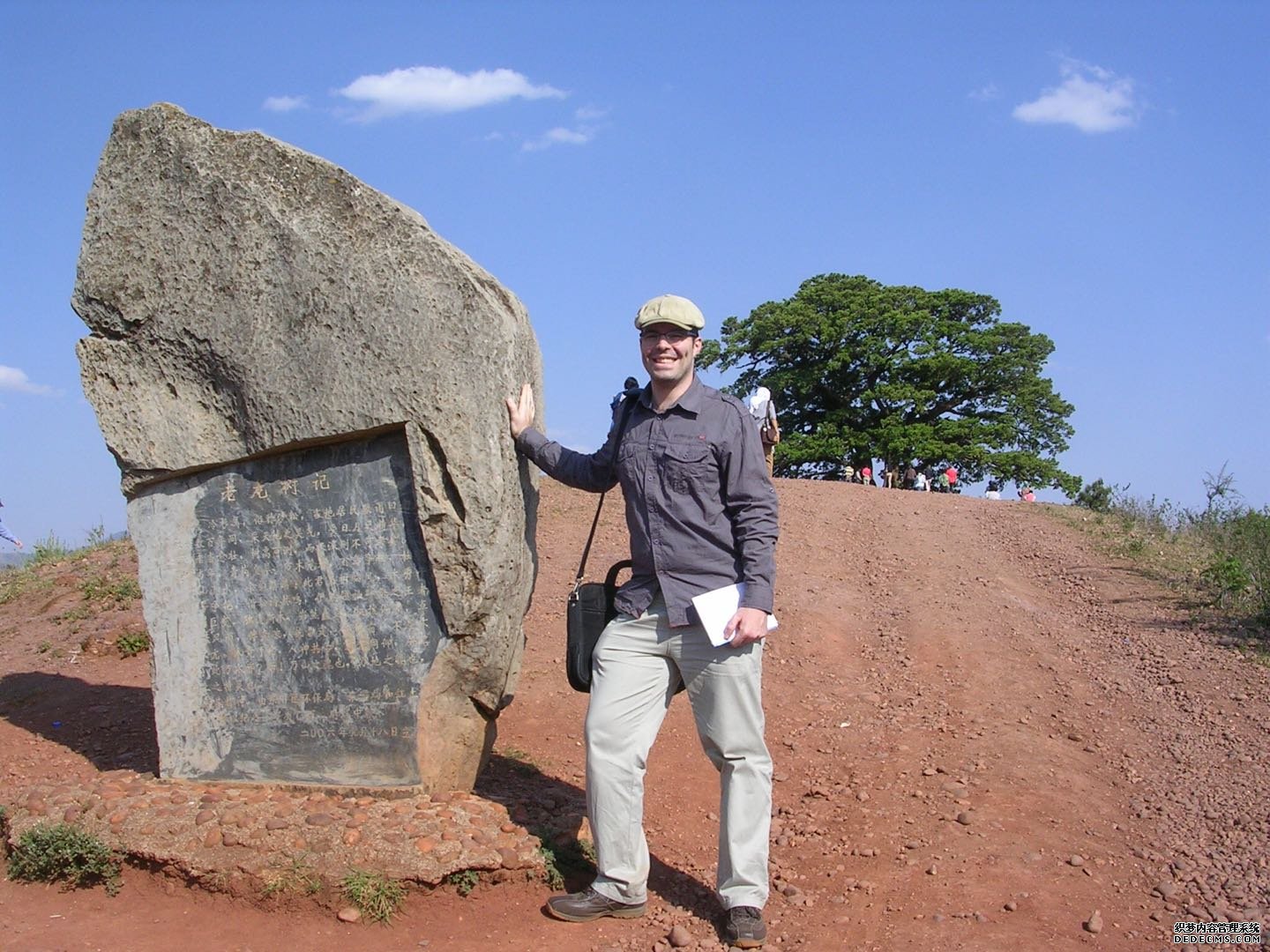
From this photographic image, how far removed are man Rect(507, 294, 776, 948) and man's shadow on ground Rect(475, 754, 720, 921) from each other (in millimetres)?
284

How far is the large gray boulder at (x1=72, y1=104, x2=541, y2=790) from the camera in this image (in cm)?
462

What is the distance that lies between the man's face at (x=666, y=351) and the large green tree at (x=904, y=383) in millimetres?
26034

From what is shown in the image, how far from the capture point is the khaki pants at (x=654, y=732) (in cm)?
400

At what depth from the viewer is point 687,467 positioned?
405 cm

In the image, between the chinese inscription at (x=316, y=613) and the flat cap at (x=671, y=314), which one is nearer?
the flat cap at (x=671, y=314)

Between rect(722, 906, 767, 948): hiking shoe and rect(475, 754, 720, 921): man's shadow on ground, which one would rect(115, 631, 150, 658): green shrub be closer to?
rect(475, 754, 720, 921): man's shadow on ground

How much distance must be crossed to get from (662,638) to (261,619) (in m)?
2.02

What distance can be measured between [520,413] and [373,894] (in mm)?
2009

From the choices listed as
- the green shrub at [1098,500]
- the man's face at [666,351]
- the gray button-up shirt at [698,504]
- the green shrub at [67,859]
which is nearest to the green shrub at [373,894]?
the green shrub at [67,859]

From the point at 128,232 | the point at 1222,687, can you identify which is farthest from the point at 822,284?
the point at 128,232

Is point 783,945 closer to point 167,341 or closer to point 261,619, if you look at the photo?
point 261,619

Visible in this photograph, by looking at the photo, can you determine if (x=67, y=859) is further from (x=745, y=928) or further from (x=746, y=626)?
(x=746, y=626)

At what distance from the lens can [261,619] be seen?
5.00 metres

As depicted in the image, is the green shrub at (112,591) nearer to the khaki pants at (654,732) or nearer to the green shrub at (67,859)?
the green shrub at (67,859)
